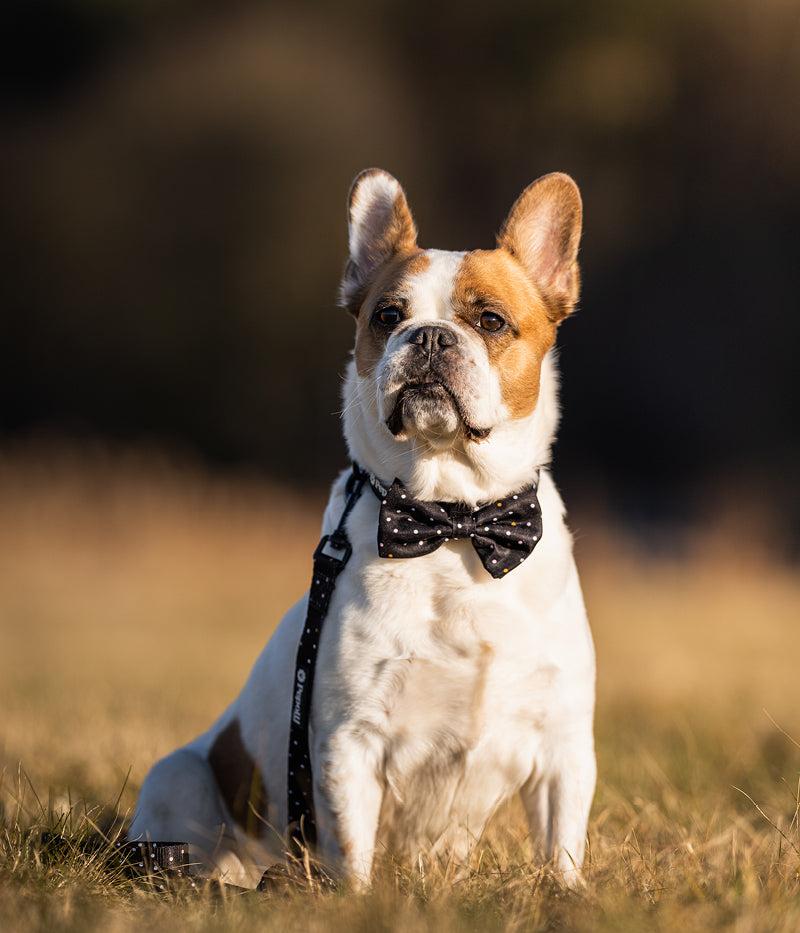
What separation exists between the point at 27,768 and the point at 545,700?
7.58ft

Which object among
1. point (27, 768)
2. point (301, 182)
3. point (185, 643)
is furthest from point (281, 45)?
point (27, 768)

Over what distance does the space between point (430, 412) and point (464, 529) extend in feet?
1.10

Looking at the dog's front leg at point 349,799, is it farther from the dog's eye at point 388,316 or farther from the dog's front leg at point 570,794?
the dog's eye at point 388,316

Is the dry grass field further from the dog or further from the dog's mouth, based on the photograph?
the dog's mouth

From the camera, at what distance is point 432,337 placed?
2863mm

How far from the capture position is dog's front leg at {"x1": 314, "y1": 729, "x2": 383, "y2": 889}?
2.62 meters

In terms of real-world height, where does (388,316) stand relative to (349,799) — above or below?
above

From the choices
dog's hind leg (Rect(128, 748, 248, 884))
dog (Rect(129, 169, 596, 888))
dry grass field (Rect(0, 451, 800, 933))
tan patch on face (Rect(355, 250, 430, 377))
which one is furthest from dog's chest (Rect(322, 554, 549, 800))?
tan patch on face (Rect(355, 250, 430, 377))

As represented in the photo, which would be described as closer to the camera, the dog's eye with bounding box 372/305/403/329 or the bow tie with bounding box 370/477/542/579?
the bow tie with bounding box 370/477/542/579

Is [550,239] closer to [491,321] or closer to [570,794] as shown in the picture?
[491,321]

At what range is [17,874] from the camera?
241 centimetres

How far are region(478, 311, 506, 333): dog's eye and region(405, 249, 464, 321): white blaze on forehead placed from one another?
3.7 inches

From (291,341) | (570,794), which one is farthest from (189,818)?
(291,341)

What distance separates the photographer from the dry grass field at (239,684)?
2209 mm
